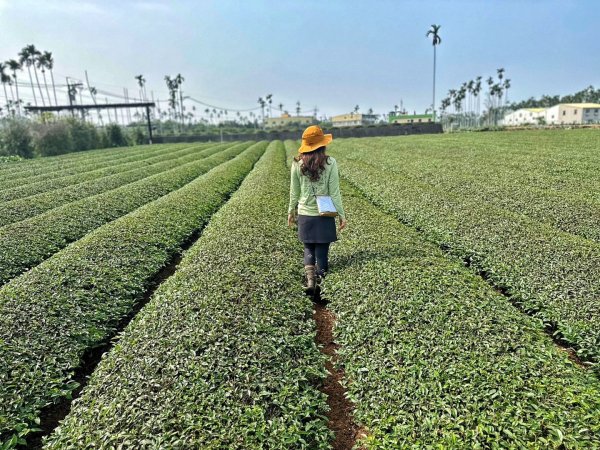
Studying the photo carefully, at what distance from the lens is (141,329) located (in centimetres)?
463

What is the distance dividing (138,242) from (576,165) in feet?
58.6

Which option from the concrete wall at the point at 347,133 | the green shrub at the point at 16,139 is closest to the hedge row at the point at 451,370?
the green shrub at the point at 16,139

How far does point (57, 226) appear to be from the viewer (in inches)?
383

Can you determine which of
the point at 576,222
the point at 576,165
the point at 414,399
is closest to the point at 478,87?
the point at 576,165

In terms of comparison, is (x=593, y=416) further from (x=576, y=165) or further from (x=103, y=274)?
(x=576, y=165)

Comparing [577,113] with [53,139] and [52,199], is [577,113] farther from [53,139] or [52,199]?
[52,199]

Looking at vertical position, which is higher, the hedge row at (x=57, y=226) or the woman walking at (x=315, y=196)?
the woman walking at (x=315, y=196)

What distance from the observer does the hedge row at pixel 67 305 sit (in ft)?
13.0

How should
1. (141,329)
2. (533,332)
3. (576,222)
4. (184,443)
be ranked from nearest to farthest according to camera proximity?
1. (184,443)
2. (533,332)
3. (141,329)
4. (576,222)

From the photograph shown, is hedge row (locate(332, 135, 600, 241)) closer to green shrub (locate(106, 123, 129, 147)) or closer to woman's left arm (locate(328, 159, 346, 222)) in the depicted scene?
woman's left arm (locate(328, 159, 346, 222))

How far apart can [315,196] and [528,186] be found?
1013 centimetres

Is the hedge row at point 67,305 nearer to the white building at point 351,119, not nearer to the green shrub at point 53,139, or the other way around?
the green shrub at point 53,139

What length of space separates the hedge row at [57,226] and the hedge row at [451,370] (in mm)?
5823

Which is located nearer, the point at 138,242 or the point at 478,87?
the point at 138,242
